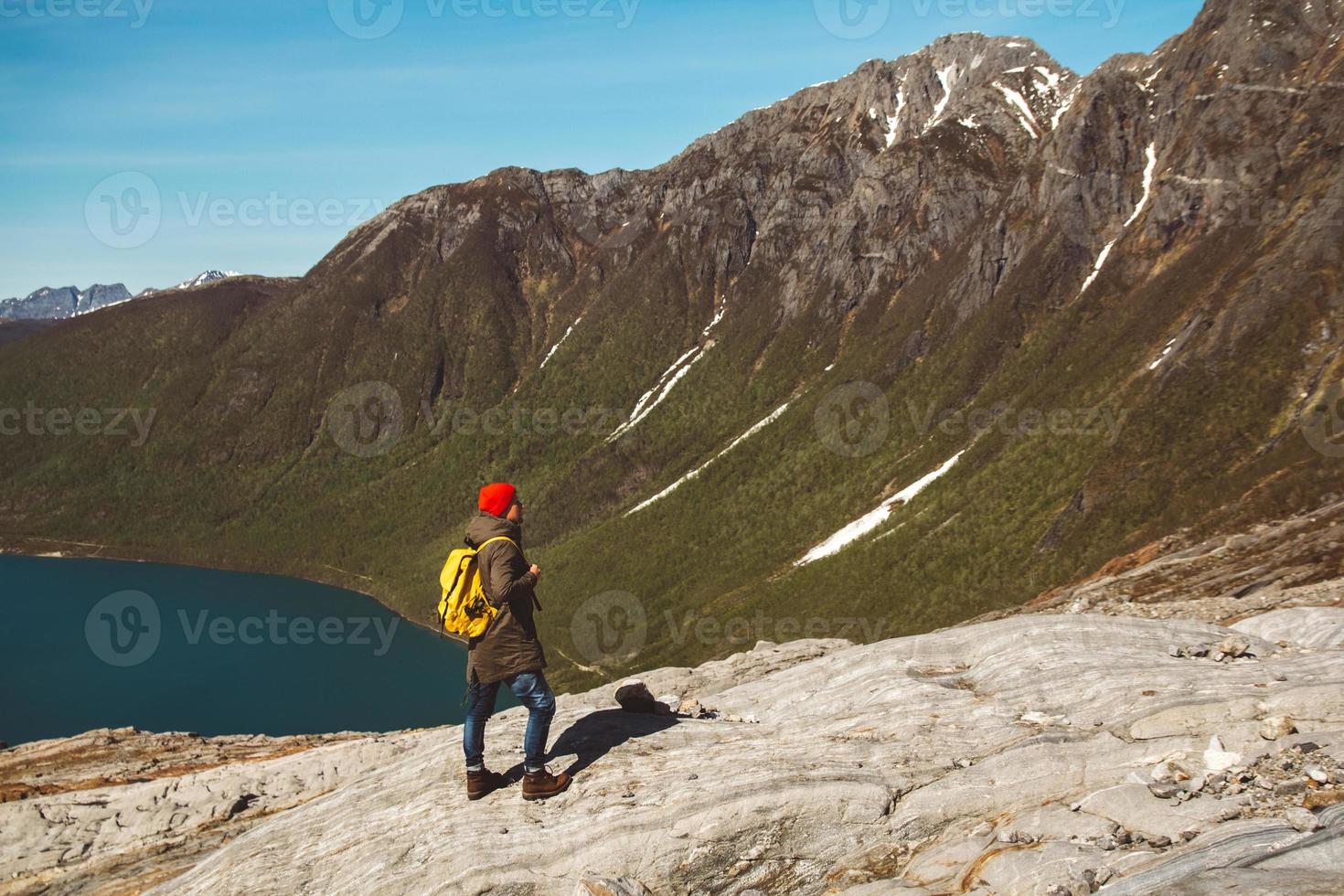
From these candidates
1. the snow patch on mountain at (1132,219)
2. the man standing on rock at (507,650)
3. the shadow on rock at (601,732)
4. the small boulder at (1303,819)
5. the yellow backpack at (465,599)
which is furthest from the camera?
the snow patch on mountain at (1132,219)

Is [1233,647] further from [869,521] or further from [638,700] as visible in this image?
[869,521]

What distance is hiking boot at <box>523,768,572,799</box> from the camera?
14.6 metres

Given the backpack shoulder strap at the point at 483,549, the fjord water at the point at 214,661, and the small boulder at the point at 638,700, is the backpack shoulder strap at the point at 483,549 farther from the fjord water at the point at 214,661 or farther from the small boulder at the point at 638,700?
the fjord water at the point at 214,661

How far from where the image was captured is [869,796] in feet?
→ 45.8

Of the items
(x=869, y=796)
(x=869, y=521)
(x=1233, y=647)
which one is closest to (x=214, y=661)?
(x=869, y=521)

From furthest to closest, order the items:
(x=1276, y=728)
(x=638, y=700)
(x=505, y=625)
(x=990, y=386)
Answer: (x=990, y=386) < (x=638, y=700) < (x=505, y=625) < (x=1276, y=728)

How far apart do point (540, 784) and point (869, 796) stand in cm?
526

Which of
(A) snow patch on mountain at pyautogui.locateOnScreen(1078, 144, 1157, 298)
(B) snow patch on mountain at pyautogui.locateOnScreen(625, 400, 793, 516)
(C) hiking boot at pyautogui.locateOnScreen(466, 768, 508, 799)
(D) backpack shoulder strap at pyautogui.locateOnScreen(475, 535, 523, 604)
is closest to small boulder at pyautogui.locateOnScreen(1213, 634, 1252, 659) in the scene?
(D) backpack shoulder strap at pyautogui.locateOnScreen(475, 535, 523, 604)

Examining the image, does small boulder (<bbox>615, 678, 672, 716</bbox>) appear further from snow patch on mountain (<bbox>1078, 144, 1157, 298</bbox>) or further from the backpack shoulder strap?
snow patch on mountain (<bbox>1078, 144, 1157, 298</bbox>)

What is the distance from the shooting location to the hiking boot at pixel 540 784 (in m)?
14.6

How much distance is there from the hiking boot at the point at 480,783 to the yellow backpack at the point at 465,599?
2570mm

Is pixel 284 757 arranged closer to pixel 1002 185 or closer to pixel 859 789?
pixel 859 789

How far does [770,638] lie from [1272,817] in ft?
265

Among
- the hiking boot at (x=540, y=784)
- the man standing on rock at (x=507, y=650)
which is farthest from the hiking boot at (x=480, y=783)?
the hiking boot at (x=540, y=784)
